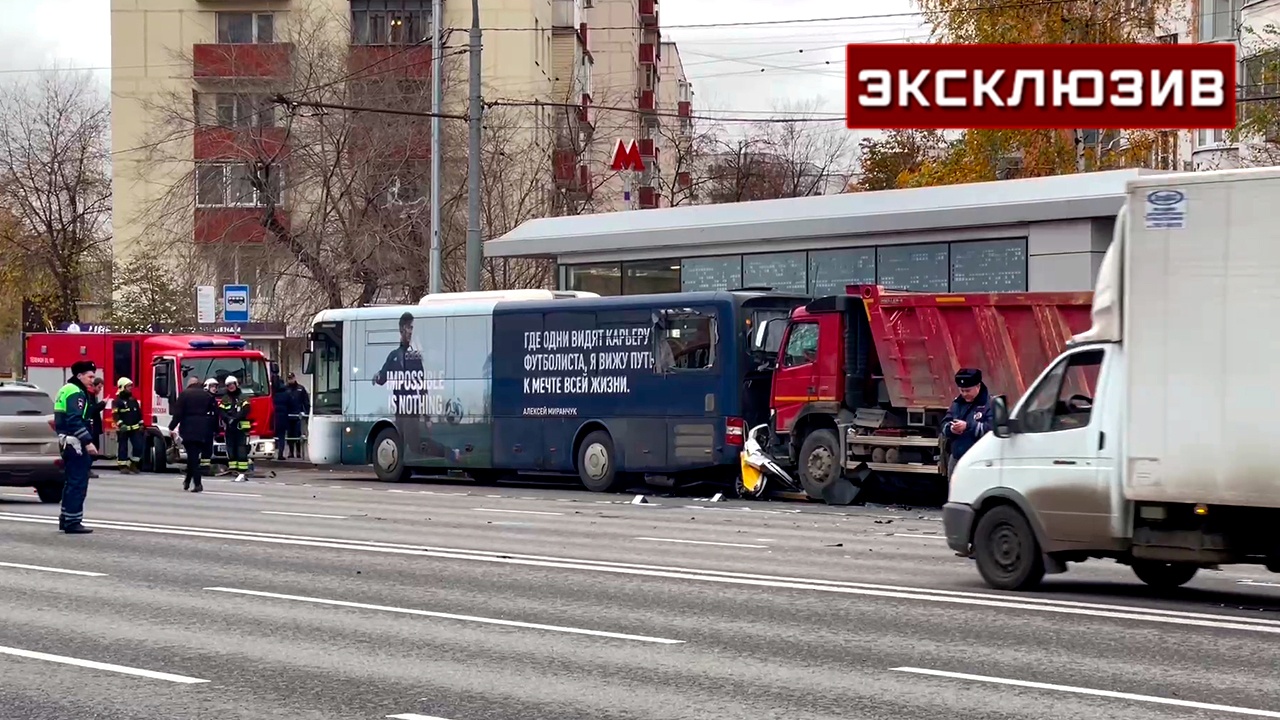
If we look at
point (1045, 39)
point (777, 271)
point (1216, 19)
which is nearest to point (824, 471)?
point (777, 271)

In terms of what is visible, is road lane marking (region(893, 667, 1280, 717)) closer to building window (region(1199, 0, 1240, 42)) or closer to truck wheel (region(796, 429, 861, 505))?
truck wheel (region(796, 429, 861, 505))

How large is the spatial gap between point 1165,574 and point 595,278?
64.9 feet

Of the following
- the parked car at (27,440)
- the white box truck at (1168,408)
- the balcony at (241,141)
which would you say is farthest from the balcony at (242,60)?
the white box truck at (1168,408)

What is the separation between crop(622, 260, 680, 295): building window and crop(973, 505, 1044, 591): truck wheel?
17.3 metres

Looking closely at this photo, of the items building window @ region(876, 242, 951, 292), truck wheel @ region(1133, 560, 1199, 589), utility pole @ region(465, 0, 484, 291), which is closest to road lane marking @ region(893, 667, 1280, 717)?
truck wheel @ region(1133, 560, 1199, 589)

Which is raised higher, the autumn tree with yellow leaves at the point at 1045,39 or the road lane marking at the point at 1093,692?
the autumn tree with yellow leaves at the point at 1045,39

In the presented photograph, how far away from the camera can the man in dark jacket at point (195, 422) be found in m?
27.0

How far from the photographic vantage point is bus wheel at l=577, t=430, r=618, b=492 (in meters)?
28.2

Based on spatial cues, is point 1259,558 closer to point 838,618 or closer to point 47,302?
point 838,618

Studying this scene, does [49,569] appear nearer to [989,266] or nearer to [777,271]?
[989,266]

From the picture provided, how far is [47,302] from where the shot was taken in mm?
60844

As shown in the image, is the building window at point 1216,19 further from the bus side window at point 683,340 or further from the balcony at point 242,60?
the bus side window at point 683,340

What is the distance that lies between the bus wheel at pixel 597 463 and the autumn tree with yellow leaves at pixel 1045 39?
14.7 metres

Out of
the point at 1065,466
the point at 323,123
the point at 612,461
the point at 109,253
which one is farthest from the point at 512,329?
the point at 109,253
